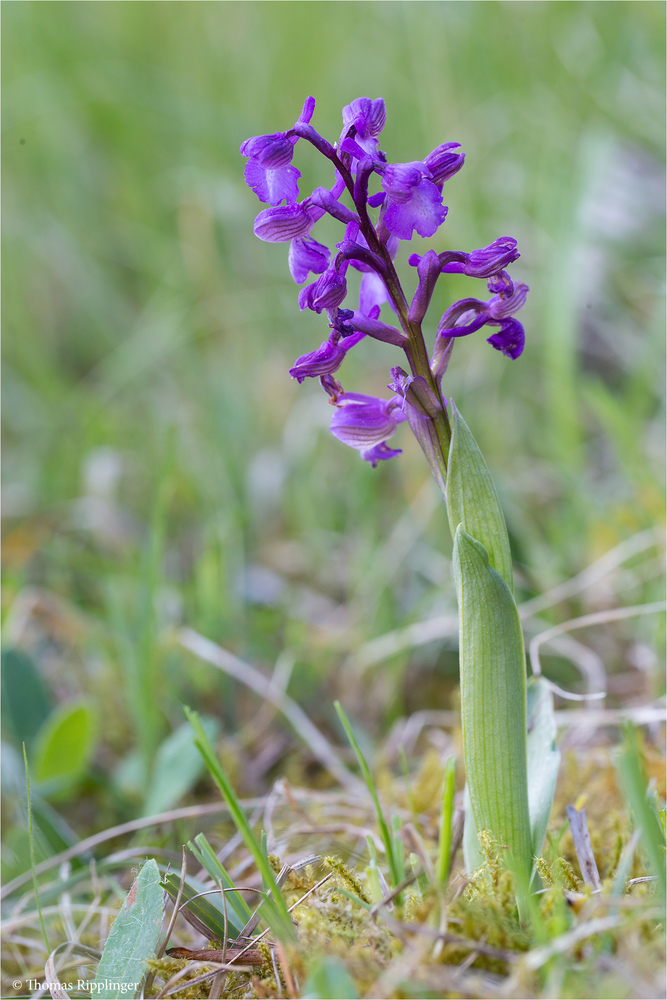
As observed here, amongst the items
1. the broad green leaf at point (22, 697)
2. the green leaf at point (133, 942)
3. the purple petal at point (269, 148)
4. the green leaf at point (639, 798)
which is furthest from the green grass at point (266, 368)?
the green leaf at point (639, 798)

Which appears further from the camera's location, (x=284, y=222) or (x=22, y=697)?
(x=22, y=697)

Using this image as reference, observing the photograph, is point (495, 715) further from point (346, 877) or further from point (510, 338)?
point (510, 338)

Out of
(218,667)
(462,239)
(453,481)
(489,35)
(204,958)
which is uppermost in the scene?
(489,35)

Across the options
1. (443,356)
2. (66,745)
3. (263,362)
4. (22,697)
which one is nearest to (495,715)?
(443,356)

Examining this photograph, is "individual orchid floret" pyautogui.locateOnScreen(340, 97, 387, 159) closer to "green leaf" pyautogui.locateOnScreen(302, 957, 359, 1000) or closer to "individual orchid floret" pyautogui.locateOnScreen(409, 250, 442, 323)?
"individual orchid floret" pyautogui.locateOnScreen(409, 250, 442, 323)

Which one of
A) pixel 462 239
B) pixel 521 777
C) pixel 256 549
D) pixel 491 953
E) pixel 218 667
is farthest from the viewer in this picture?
pixel 462 239

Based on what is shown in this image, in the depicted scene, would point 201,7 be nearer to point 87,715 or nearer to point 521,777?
point 87,715

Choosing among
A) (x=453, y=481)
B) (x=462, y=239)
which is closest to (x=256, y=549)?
(x=462, y=239)
